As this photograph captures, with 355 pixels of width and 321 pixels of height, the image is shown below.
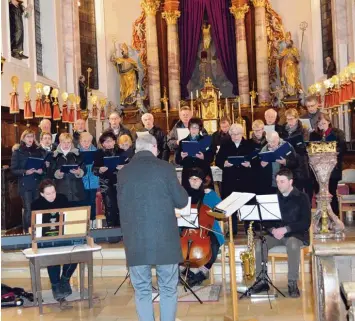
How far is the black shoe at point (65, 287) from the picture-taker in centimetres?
656

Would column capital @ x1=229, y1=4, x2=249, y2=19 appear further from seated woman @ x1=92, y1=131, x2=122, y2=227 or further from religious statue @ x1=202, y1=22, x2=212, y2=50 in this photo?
seated woman @ x1=92, y1=131, x2=122, y2=227

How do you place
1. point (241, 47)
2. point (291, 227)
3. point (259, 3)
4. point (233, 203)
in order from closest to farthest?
point (233, 203) < point (291, 227) < point (259, 3) < point (241, 47)

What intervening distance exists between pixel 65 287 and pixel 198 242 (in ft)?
4.76

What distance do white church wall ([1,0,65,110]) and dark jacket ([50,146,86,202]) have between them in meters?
3.27

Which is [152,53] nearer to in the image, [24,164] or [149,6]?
[149,6]

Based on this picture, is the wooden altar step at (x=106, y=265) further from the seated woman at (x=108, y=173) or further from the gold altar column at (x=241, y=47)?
the gold altar column at (x=241, y=47)

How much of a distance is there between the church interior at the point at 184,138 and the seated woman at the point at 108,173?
19 millimetres

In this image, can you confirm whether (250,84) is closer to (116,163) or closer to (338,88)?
(338,88)

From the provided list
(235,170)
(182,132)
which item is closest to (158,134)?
(182,132)

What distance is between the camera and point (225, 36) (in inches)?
727

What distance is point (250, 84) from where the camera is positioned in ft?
59.8

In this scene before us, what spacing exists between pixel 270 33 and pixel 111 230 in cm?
1178

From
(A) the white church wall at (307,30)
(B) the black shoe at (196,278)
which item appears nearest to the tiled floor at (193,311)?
(B) the black shoe at (196,278)

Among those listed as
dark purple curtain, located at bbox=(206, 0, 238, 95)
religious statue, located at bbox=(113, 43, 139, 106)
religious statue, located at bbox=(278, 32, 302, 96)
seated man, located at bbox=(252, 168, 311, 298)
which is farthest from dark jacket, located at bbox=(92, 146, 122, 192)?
dark purple curtain, located at bbox=(206, 0, 238, 95)
